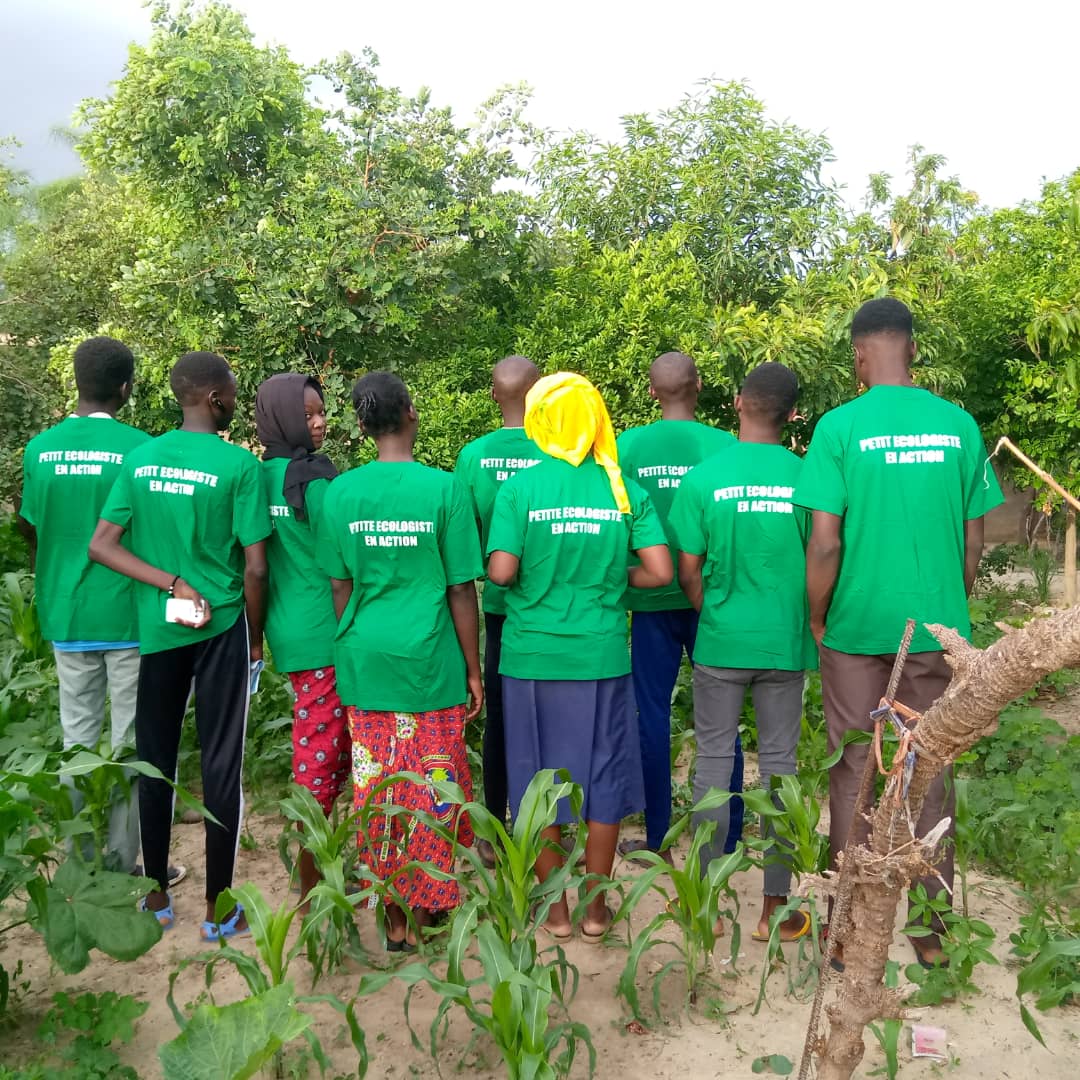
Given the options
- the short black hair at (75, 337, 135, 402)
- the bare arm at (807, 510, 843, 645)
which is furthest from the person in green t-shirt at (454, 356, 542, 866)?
the short black hair at (75, 337, 135, 402)

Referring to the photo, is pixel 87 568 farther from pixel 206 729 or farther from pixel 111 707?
pixel 206 729

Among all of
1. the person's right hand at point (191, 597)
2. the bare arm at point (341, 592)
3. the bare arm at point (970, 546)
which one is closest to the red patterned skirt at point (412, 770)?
the bare arm at point (341, 592)

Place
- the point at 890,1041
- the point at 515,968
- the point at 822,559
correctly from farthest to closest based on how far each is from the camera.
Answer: the point at 822,559 < the point at 515,968 < the point at 890,1041

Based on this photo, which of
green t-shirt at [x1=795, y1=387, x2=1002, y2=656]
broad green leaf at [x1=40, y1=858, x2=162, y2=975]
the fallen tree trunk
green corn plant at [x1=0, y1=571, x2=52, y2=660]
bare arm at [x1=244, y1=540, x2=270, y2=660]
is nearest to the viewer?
the fallen tree trunk

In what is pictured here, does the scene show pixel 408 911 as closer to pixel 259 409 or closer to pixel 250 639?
pixel 250 639

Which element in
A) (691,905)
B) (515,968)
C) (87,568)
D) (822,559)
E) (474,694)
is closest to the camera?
(515,968)

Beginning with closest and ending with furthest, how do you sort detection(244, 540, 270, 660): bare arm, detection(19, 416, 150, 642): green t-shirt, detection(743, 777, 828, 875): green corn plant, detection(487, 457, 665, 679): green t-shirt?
detection(743, 777, 828, 875): green corn plant, detection(487, 457, 665, 679): green t-shirt, detection(244, 540, 270, 660): bare arm, detection(19, 416, 150, 642): green t-shirt

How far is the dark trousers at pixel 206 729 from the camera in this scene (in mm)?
3381

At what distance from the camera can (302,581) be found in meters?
3.49

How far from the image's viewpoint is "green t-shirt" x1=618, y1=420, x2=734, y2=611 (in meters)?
3.91

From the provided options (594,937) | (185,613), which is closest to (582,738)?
(594,937)

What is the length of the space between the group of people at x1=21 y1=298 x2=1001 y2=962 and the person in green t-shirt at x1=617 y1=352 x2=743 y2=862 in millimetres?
411

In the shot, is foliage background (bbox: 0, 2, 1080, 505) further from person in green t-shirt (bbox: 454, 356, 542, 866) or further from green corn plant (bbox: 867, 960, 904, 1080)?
green corn plant (bbox: 867, 960, 904, 1080)

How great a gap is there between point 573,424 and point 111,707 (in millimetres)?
2033
